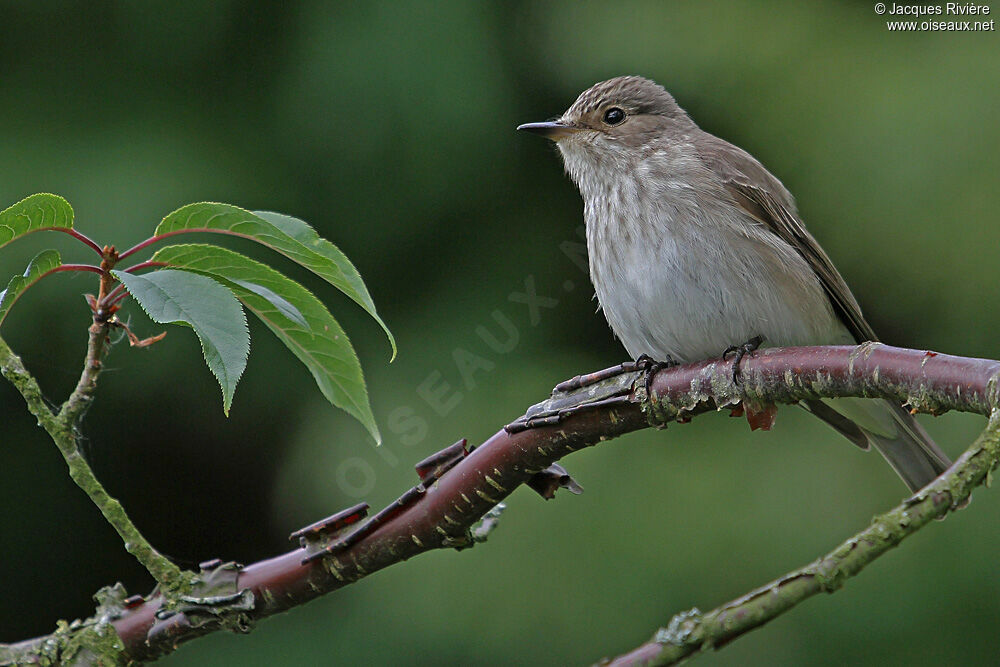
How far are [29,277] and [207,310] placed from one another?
23 cm

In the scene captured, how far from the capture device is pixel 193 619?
4.29 ft

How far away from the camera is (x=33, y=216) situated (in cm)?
125

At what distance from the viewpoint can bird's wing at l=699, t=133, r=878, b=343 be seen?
289cm

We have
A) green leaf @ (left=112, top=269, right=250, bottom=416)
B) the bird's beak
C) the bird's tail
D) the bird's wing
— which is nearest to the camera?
green leaf @ (left=112, top=269, right=250, bottom=416)

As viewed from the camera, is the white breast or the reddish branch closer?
the reddish branch

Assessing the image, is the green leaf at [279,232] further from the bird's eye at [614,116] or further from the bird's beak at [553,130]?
the bird's eye at [614,116]

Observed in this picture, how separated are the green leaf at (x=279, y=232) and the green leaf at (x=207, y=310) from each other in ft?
0.30

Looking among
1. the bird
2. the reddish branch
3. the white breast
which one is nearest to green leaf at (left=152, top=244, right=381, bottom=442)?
the reddish branch

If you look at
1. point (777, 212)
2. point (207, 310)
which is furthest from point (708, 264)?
point (207, 310)

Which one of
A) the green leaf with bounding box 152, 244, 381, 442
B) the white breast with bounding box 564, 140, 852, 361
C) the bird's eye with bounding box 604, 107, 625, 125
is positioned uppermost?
the bird's eye with bounding box 604, 107, 625, 125

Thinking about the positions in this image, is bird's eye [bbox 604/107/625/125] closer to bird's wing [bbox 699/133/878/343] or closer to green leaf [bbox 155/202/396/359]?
bird's wing [bbox 699/133/878/343]

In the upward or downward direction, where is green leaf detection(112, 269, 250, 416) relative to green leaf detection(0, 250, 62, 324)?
downward

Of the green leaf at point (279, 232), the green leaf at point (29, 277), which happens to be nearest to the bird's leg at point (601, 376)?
the green leaf at point (279, 232)

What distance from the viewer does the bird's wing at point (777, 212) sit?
289cm
